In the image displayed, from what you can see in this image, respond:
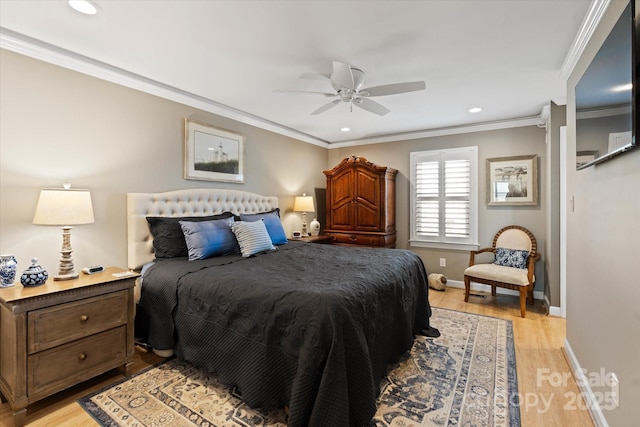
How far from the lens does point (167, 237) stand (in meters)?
2.84

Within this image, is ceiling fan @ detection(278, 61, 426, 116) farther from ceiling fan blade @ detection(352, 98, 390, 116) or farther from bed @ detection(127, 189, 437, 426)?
bed @ detection(127, 189, 437, 426)

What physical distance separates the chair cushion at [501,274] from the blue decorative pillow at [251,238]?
2.64 metres

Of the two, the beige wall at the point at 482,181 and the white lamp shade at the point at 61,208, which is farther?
the beige wall at the point at 482,181

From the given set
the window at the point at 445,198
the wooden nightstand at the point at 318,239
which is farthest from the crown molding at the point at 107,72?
the window at the point at 445,198

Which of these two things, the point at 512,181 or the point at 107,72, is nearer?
the point at 107,72

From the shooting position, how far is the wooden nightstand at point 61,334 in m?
1.78

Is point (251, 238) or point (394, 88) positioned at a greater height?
point (394, 88)

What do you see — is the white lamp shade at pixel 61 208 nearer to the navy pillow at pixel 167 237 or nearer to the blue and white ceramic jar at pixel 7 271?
the blue and white ceramic jar at pixel 7 271

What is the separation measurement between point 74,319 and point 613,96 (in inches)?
136

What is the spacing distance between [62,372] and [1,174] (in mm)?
1469

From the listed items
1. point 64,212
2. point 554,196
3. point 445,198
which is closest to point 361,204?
point 445,198

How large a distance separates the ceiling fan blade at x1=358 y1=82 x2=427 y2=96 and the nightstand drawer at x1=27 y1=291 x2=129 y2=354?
257cm

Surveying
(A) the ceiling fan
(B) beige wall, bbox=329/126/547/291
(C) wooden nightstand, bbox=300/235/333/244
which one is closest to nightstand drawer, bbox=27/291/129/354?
(A) the ceiling fan

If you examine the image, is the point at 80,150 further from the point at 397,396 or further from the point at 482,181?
the point at 482,181
